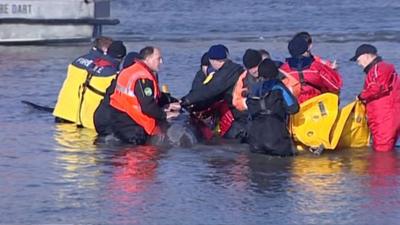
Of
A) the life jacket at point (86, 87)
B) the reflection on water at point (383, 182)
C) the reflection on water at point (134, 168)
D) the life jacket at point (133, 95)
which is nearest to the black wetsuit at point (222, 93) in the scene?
the life jacket at point (133, 95)

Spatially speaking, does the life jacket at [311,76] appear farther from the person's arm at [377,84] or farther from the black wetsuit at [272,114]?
the black wetsuit at [272,114]

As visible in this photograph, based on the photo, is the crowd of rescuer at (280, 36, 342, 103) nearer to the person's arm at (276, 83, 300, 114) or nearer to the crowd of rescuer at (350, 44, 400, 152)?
the crowd of rescuer at (350, 44, 400, 152)

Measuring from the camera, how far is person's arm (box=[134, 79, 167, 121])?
487 inches

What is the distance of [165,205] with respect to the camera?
972 cm

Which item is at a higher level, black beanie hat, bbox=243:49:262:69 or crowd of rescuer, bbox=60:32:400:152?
black beanie hat, bbox=243:49:262:69

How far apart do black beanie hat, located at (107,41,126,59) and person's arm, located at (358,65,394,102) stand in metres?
2.73

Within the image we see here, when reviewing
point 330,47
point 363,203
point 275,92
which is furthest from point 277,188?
point 330,47

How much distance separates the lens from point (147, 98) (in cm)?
1237

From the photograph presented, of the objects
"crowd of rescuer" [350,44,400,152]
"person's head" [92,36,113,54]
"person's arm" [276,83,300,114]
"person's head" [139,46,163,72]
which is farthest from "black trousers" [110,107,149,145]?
"crowd of rescuer" [350,44,400,152]

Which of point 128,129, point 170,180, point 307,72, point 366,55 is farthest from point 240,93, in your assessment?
point 170,180

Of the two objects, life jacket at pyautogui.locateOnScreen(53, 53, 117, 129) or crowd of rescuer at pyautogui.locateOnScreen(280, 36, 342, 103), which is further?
life jacket at pyautogui.locateOnScreen(53, 53, 117, 129)

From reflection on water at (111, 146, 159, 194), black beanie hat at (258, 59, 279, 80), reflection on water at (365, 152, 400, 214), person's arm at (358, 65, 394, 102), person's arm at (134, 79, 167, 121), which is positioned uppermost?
black beanie hat at (258, 59, 279, 80)

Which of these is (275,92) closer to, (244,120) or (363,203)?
(244,120)

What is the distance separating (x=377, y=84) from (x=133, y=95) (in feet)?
7.71
